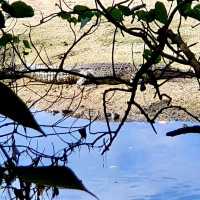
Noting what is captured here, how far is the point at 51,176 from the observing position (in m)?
0.35

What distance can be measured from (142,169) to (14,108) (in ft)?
11.5

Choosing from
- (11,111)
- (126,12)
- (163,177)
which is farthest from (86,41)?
(11,111)

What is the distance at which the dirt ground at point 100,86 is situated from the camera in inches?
230

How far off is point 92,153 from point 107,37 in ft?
14.6

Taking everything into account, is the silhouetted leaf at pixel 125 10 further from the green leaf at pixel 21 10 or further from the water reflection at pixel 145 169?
the water reflection at pixel 145 169

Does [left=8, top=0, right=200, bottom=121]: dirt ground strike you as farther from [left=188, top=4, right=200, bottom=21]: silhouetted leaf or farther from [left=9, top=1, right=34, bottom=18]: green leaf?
[left=9, top=1, right=34, bottom=18]: green leaf

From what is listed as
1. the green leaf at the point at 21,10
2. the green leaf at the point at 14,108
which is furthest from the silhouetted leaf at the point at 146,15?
the green leaf at the point at 14,108

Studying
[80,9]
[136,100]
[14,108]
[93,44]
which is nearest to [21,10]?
[80,9]

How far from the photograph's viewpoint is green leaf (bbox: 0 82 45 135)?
1.20 ft

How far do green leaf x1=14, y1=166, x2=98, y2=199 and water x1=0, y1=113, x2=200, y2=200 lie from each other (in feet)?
9.61

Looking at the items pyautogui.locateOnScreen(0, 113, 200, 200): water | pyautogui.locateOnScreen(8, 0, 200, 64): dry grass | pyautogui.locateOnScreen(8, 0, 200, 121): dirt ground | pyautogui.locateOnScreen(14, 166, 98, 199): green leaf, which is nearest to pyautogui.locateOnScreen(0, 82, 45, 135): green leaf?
pyautogui.locateOnScreen(14, 166, 98, 199): green leaf

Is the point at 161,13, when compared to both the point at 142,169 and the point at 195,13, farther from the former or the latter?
the point at 142,169

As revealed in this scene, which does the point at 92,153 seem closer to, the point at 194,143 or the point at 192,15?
the point at 194,143

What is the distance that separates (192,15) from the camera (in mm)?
1100
